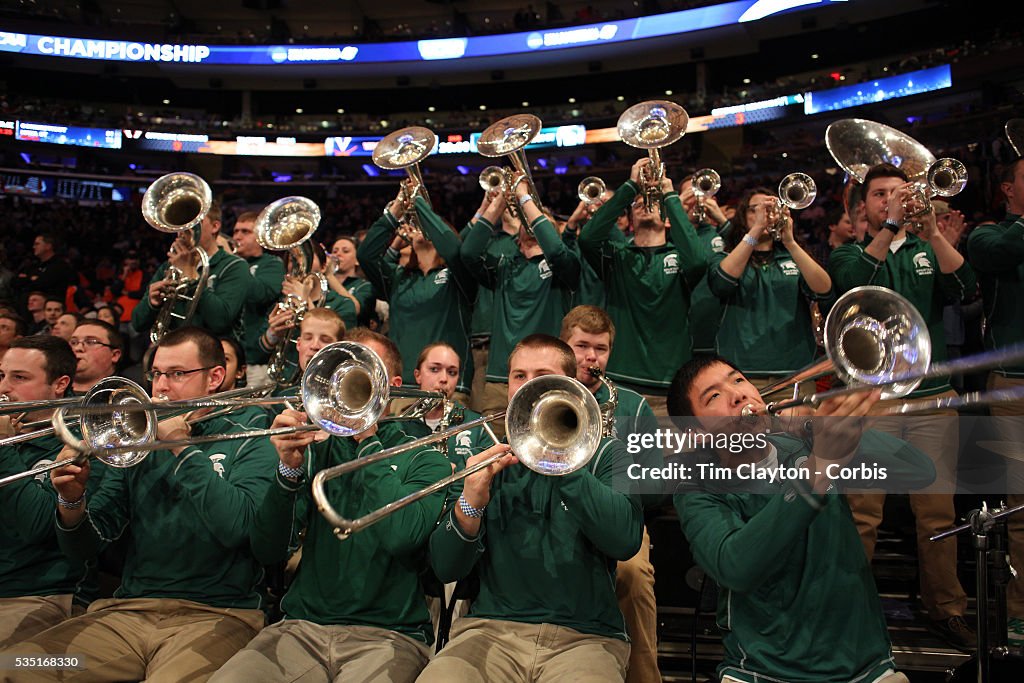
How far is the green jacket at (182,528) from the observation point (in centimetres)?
291

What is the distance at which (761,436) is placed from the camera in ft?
7.73

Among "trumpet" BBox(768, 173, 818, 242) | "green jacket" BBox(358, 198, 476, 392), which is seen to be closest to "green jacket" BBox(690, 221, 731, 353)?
"trumpet" BBox(768, 173, 818, 242)

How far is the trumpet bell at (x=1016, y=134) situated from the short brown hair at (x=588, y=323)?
239cm

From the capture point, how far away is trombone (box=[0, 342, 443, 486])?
257cm

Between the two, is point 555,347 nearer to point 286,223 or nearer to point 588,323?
point 588,323

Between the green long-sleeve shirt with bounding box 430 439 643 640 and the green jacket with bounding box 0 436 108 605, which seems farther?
the green jacket with bounding box 0 436 108 605

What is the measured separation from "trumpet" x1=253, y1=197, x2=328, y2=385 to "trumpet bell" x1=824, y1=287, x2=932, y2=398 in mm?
3258

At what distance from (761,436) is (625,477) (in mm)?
502

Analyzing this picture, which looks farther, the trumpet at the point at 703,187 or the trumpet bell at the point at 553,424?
the trumpet at the point at 703,187

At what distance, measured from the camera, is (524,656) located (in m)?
2.52

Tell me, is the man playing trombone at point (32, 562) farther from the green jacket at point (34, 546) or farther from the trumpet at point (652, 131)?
the trumpet at point (652, 131)

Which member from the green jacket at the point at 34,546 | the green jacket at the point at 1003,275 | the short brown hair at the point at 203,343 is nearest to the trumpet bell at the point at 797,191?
the green jacket at the point at 1003,275

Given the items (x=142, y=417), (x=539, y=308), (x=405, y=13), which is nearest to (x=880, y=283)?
(x=539, y=308)

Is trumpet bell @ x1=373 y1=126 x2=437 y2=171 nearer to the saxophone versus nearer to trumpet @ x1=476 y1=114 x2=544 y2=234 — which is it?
trumpet @ x1=476 y1=114 x2=544 y2=234
